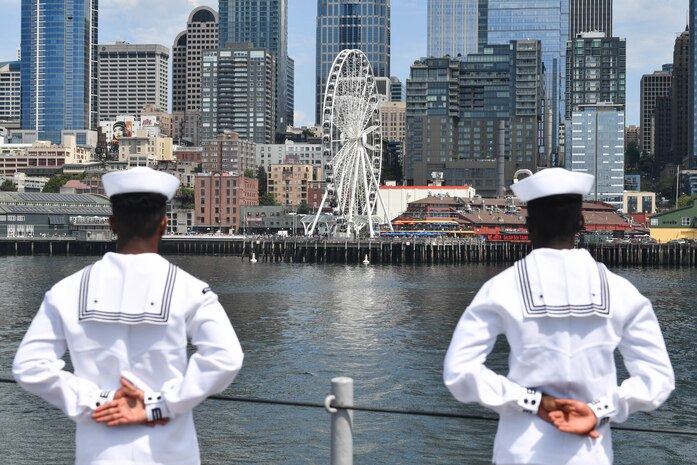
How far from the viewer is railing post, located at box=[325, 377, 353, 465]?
5.59 metres

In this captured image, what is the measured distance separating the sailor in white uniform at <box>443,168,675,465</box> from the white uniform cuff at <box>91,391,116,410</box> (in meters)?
1.49

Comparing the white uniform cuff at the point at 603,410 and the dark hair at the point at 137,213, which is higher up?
the dark hair at the point at 137,213

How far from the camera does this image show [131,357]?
15.7 feet

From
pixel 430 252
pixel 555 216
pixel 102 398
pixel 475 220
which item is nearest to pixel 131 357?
pixel 102 398

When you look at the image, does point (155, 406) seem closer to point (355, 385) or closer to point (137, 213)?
point (137, 213)

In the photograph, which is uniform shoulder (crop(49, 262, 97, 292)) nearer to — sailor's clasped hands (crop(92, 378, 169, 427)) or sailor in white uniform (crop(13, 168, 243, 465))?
sailor in white uniform (crop(13, 168, 243, 465))

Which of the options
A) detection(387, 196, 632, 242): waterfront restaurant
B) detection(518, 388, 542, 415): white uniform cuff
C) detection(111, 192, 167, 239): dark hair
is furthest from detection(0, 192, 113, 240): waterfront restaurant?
detection(518, 388, 542, 415): white uniform cuff

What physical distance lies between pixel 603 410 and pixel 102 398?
2.21 m

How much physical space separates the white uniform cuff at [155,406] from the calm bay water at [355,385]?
16283 mm

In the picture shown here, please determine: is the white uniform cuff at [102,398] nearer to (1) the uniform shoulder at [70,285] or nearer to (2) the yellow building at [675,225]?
(1) the uniform shoulder at [70,285]

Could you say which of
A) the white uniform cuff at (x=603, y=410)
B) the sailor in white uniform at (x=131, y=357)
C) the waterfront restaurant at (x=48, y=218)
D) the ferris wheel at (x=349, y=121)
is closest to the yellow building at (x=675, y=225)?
the ferris wheel at (x=349, y=121)

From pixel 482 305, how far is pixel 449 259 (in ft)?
383

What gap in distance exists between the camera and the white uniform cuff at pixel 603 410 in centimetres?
467

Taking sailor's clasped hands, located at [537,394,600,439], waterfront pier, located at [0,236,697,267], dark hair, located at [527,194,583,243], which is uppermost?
dark hair, located at [527,194,583,243]
